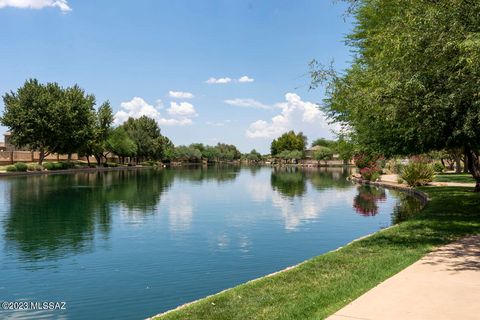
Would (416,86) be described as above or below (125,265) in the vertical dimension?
above

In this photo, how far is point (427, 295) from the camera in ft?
25.0

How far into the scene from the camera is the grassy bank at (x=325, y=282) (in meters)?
7.61

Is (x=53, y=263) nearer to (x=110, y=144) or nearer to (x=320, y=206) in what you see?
(x=320, y=206)

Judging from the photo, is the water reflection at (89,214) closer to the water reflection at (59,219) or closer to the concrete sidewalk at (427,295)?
the water reflection at (59,219)

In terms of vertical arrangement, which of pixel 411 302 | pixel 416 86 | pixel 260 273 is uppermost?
pixel 416 86

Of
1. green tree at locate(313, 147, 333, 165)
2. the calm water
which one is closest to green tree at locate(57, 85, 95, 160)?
the calm water

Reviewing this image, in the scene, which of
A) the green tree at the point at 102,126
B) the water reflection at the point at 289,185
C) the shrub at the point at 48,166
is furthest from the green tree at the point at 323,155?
the shrub at the point at 48,166

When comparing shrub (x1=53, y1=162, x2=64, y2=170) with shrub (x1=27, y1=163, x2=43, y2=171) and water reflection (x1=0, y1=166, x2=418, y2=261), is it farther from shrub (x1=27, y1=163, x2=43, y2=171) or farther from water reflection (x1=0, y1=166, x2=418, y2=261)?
water reflection (x1=0, y1=166, x2=418, y2=261)

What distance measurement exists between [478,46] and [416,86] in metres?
3.39

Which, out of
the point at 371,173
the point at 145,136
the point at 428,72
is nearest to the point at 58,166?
the point at 145,136

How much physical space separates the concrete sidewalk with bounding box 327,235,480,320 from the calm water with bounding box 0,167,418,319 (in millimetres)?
4415

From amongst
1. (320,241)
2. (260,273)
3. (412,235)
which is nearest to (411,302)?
(260,273)

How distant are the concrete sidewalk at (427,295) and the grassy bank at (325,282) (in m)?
0.33

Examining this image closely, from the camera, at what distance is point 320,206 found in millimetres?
29141
